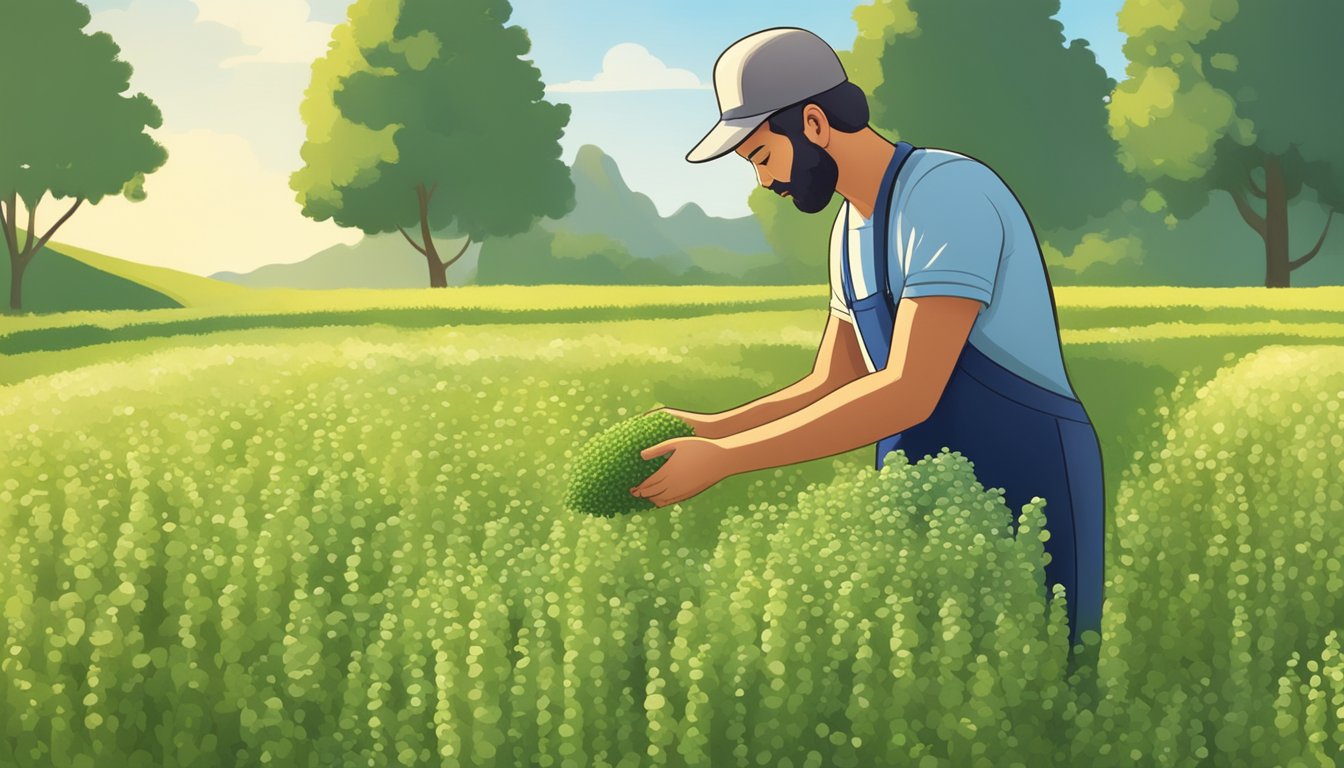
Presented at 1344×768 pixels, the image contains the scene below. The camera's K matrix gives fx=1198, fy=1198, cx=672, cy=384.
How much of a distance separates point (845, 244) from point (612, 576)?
5.22 feet

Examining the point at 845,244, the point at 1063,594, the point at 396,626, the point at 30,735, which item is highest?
the point at 845,244

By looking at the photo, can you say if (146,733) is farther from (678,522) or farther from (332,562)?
(678,522)

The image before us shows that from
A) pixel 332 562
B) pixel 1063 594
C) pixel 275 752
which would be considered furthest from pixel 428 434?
pixel 1063 594

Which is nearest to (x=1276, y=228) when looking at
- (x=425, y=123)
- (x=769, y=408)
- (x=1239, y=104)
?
(x=1239, y=104)

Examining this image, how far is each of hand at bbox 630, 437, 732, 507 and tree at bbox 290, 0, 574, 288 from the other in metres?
33.4

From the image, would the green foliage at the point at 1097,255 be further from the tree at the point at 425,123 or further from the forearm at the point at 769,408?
the forearm at the point at 769,408

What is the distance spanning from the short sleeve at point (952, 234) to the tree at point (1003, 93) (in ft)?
114

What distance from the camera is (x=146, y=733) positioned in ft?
15.1

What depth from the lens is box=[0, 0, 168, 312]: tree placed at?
30906 millimetres

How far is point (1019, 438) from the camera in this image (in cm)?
423

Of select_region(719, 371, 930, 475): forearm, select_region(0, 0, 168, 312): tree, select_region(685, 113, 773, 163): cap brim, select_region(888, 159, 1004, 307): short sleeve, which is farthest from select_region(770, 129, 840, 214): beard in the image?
select_region(0, 0, 168, 312): tree

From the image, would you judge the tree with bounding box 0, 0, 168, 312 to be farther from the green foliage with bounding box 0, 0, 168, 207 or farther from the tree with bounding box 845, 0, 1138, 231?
the tree with bounding box 845, 0, 1138, 231

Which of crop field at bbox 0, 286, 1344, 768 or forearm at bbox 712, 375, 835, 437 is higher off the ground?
forearm at bbox 712, 375, 835, 437

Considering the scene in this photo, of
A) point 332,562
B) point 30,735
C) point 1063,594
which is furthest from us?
point 332,562
